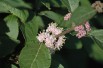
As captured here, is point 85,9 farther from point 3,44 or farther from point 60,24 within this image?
point 3,44

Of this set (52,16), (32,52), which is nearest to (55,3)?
(52,16)

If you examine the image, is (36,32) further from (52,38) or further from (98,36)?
(98,36)

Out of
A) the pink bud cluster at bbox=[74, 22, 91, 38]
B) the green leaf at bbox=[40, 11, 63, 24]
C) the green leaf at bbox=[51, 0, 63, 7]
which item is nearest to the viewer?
the pink bud cluster at bbox=[74, 22, 91, 38]

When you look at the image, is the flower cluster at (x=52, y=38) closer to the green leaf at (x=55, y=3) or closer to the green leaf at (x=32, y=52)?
the green leaf at (x=32, y=52)

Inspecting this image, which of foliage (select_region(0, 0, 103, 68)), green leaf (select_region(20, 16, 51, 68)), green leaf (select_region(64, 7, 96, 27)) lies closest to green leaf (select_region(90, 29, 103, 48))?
foliage (select_region(0, 0, 103, 68))

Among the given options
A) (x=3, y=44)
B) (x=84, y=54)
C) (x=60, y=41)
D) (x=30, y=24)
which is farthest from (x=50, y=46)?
(x=84, y=54)

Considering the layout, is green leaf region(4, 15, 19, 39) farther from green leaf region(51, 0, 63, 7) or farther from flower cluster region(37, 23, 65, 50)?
green leaf region(51, 0, 63, 7)

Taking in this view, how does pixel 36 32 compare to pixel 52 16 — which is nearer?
pixel 36 32
